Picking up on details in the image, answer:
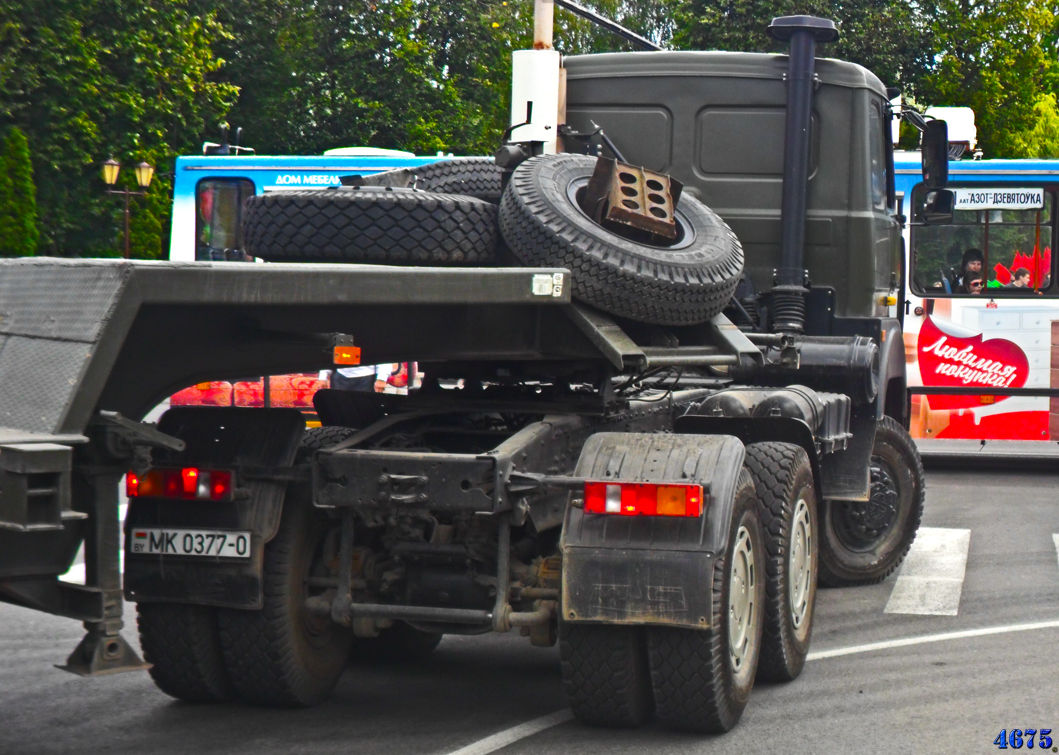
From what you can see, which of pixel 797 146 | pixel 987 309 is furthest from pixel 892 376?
pixel 987 309

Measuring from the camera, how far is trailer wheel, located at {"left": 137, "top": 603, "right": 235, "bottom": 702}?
538cm

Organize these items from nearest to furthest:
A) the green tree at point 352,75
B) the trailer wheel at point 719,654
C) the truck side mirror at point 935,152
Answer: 1. the trailer wheel at point 719,654
2. the truck side mirror at point 935,152
3. the green tree at point 352,75

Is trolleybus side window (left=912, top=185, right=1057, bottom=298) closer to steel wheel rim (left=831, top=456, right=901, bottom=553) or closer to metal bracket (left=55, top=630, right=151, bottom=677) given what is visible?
steel wheel rim (left=831, top=456, right=901, bottom=553)

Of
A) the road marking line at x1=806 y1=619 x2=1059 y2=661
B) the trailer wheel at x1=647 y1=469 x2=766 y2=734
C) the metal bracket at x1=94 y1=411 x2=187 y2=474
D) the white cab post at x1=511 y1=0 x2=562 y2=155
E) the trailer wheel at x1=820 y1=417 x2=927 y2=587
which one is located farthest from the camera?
the trailer wheel at x1=820 y1=417 x2=927 y2=587

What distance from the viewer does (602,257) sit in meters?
5.40

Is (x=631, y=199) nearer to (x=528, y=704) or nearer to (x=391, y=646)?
(x=528, y=704)

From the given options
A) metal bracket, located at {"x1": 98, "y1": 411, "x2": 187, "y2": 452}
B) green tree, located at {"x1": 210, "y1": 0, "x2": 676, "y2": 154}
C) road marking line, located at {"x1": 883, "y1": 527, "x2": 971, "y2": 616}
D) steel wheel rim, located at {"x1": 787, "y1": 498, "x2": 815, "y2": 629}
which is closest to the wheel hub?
road marking line, located at {"x1": 883, "y1": 527, "x2": 971, "y2": 616}

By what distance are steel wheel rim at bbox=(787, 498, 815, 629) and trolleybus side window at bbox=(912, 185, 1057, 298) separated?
906 cm

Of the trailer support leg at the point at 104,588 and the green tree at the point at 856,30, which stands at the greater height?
the green tree at the point at 856,30

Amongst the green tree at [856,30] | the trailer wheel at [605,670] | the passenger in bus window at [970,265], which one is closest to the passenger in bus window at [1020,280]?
the passenger in bus window at [970,265]

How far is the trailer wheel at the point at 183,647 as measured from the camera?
212 inches

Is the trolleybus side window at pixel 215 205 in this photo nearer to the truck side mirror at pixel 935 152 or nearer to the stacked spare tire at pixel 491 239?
the truck side mirror at pixel 935 152

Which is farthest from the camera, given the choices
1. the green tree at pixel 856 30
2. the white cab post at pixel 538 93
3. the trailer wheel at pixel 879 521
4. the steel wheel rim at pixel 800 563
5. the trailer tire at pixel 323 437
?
the green tree at pixel 856 30

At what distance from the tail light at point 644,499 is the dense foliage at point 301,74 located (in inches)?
1284
